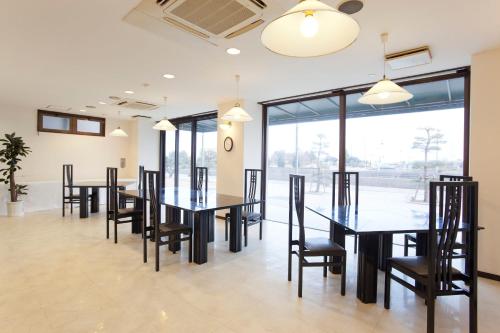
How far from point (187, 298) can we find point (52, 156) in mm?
6730

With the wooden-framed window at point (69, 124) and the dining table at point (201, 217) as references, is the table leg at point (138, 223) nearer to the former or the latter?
the dining table at point (201, 217)

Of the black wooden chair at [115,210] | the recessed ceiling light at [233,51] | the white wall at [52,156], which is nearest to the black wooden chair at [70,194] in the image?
the white wall at [52,156]

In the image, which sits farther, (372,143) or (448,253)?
(372,143)

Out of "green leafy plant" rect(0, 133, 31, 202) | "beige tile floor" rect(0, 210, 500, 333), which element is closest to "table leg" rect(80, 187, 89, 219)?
"green leafy plant" rect(0, 133, 31, 202)

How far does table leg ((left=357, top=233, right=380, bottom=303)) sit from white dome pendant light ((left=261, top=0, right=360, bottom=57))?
5.89 feet

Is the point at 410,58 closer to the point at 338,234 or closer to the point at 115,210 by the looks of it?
the point at 338,234

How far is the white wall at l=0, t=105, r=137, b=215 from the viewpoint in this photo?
6590mm

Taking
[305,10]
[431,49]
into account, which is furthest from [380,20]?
[305,10]

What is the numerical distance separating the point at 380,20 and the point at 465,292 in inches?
92.4

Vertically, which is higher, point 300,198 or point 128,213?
point 300,198

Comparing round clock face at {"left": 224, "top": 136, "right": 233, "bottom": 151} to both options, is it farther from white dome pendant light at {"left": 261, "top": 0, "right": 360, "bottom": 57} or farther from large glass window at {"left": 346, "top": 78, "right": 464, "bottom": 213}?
white dome pendant light at {"left": 261, "top": 0, "right": 360, "bottom": 57}

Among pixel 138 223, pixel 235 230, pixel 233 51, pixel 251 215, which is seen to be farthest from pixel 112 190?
pixel 233 51

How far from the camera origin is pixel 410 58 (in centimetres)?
321

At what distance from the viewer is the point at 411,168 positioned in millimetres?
4457
